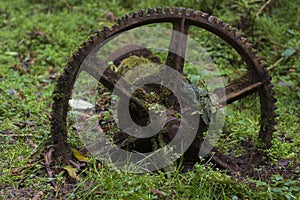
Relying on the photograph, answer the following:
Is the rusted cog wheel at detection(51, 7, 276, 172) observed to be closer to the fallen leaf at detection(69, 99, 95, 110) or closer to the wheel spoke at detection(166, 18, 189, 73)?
the wheel spoke at detection(166, 18, 189, 73)

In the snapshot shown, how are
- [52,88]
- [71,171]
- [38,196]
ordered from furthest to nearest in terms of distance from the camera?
[52,88]
[71,171]
[38,196]

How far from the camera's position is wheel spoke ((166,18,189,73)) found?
3.66m

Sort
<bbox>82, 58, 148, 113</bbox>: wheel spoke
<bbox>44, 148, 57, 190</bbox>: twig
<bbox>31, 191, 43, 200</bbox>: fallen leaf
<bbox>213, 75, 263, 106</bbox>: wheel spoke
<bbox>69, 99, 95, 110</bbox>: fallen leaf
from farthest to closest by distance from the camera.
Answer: <bbox>69, 99, 95, 110</bbox>: fallen leaf, <bbox>213, 75, 263, 106</bbox>: wheel spoke, <bbox>82, 58, 148, 113</bbox>: wheel spoke, <bbox>44, 148, 57, 190</bbox>: twig, <bbox>31, 191, 43, 200</bbox>: fallen leaf

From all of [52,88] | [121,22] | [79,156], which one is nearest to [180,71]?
[121,22]

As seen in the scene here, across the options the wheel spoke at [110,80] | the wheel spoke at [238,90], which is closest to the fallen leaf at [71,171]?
the wheel spoke at [110,80]

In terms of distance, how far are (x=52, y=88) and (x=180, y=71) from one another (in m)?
1.83

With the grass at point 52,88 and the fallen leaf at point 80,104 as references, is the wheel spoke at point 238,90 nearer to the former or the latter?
the grass at point 52,88

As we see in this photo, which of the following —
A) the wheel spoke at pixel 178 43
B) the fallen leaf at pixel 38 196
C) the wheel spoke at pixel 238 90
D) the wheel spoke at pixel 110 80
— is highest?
the wheel spoke at pixel 178 43

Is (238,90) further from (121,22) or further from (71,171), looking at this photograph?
(71,171)

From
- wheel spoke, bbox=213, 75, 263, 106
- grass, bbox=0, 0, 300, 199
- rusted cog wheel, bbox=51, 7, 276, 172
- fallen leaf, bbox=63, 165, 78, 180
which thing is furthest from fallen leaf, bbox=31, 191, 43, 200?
wheel spoke, bbox=213, 75, 263, 106

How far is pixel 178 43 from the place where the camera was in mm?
3688

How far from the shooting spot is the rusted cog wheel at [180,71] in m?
3.53

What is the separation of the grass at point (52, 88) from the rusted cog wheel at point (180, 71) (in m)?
0.15

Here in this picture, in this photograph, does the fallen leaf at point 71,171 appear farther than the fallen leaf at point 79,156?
No
